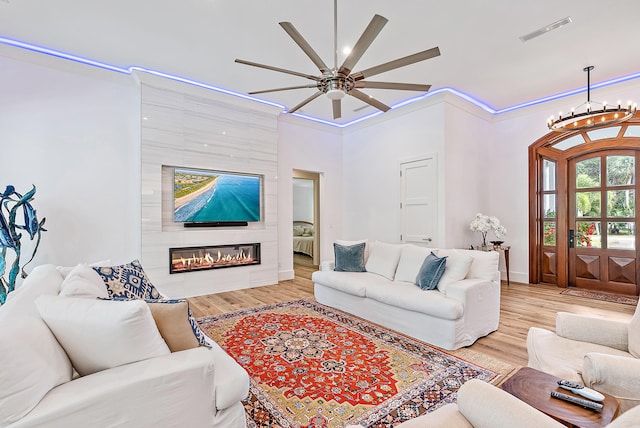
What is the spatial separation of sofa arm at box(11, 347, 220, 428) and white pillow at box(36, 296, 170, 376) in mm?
66

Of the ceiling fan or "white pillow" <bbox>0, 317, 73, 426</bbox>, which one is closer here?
→ "white pillow" <bbox>0, 317, 73, 426</bbox>

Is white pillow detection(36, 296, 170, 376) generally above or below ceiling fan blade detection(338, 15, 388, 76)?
below

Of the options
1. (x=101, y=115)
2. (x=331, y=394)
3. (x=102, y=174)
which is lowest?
(x=331, y=394)

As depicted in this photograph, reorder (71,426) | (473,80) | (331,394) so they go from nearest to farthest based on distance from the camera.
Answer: (71,426) < (331,394) < (473,80)

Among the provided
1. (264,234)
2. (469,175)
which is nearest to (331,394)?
(264,234)

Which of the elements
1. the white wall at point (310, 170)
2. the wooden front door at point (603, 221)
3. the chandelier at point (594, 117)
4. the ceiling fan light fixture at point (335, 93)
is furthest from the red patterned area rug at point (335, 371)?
the wooden front door at point (603, 221)

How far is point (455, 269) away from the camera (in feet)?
11.0

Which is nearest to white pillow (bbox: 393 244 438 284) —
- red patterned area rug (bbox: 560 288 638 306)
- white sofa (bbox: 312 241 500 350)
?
white sofa (bbox: 312 241 500 350)

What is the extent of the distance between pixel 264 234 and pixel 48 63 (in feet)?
12.4

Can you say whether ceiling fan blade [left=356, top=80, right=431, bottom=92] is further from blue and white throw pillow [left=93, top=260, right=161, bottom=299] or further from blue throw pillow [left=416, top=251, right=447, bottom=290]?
blue and white throw pillow [left=93, top=260, right=161, bottom=299]

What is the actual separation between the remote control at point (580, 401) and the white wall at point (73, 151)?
194 inches

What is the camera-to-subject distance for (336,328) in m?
3.45

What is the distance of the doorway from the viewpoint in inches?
275

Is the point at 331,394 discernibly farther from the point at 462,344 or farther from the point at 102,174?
the point at 102,174
